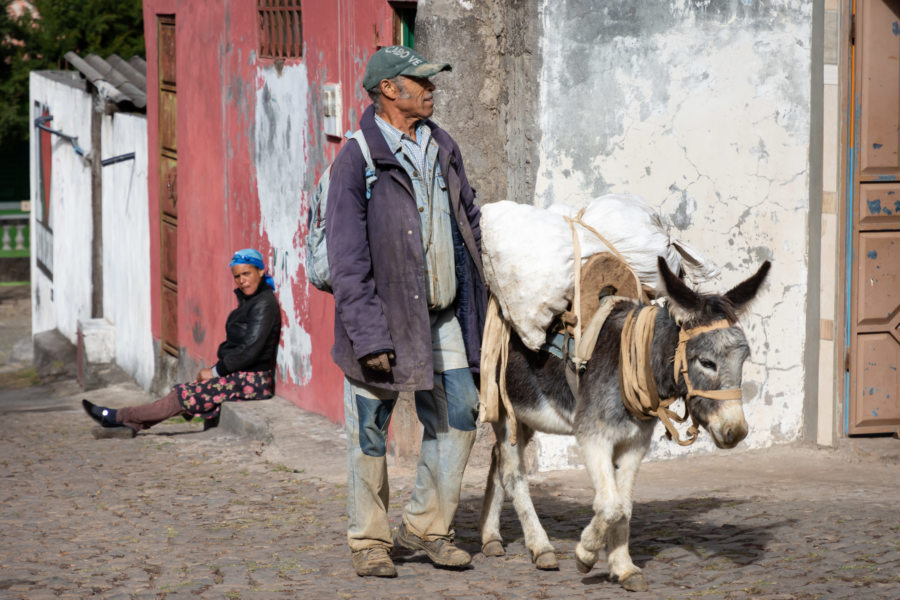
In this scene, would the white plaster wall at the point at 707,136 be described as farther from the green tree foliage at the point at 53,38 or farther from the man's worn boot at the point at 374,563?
the green tree foliage at the point at 53,38

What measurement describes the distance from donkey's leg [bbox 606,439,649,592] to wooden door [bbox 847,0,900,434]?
10.4 feet

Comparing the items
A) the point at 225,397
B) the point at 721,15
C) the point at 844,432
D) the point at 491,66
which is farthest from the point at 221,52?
the point at 844,432

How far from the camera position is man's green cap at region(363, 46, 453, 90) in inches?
209

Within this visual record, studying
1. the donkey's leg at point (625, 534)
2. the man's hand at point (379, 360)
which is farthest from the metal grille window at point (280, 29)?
the donkey's leg at point (625, 534)

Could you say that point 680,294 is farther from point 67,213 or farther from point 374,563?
point 67,213

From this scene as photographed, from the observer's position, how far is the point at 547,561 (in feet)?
18.2

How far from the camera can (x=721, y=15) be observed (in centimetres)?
768

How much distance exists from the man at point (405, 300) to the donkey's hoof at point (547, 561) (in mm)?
312

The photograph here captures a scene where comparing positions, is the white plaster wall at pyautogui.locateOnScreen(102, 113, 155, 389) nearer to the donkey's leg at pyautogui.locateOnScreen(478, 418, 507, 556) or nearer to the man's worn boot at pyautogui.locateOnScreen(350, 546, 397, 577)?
the donkey's leg at pyautogui.locateOnScreen(478, 418, 507, 556)

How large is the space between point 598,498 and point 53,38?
26.7 metres

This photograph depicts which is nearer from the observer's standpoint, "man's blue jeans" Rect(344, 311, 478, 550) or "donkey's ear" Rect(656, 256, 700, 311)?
"donkey's ear" Rect(656, 256, 700, 311)

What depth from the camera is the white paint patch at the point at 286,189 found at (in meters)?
9.52

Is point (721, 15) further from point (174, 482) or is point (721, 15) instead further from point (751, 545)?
point (174, 482)

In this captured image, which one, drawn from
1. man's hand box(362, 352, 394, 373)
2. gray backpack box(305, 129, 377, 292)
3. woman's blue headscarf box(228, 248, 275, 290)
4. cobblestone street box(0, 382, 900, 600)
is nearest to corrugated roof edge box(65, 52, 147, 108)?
woman's blue headscarf box(228, 248, 275, 290)
